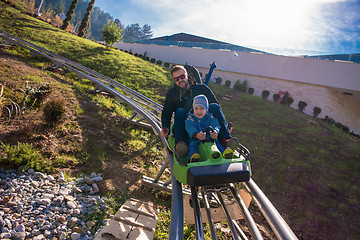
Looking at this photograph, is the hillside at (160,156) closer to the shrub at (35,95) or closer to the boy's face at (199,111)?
the shrub at (35,95)

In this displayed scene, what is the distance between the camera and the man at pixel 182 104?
9.72 feet

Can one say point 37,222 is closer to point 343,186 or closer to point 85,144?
point 85,144

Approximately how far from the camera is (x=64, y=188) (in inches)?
125

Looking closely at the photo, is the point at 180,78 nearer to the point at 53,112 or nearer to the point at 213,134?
the point at 213,134

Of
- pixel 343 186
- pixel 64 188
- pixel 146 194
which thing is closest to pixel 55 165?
pixel 64 188

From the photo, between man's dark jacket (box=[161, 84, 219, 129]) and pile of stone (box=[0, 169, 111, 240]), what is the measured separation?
1556 millimetres

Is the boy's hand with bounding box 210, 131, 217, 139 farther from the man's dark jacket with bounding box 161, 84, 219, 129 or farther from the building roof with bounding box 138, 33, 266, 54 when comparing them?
the building roof with bounding box 138, 33, 266, 54

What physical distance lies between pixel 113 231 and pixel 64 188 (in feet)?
3.81

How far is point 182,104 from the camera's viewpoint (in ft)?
12.2

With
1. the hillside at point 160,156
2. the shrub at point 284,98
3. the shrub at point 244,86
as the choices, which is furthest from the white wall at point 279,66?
the hillside at point 160,156

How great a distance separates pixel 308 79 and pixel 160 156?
1747 centimetres

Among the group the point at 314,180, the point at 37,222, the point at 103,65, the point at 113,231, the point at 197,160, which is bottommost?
the point at 37,222

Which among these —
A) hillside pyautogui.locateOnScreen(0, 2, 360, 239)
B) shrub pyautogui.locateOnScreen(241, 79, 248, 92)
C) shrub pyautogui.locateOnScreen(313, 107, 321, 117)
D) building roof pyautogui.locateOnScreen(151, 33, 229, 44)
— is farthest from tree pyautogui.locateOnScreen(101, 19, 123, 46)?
shrub pyautogui.locateOnScreen(313, 107, 321, 117)

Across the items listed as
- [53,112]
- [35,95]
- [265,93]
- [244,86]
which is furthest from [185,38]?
[53,112]
